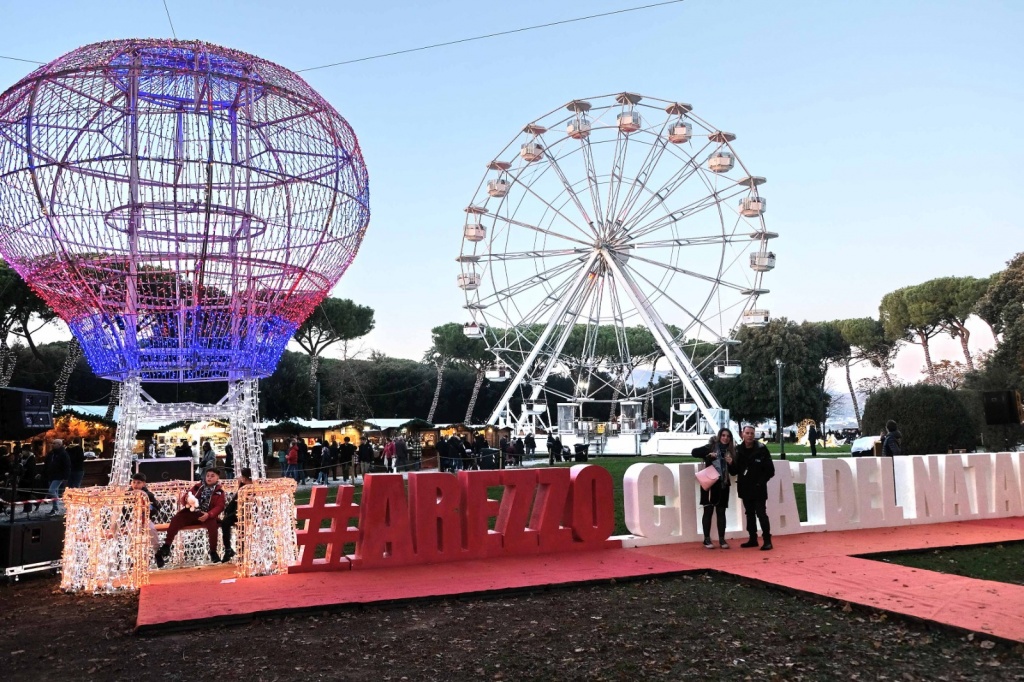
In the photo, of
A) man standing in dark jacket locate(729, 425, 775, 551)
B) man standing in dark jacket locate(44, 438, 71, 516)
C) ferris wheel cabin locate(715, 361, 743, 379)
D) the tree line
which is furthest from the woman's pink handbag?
the tree line

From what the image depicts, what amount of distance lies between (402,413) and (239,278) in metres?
52.9

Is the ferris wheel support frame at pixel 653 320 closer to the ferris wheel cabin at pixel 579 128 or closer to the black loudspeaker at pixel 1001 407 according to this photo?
the ferris wheel cabin at pixel 579 128

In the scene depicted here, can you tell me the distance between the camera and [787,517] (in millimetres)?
11508

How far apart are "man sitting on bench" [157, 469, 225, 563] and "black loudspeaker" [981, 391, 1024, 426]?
1199cm

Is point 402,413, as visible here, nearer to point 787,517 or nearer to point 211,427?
point 211,427

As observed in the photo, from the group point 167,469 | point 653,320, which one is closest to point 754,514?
point 167,469

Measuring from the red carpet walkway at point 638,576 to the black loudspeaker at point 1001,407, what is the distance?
378 cm

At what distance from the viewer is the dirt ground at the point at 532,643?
5641mm

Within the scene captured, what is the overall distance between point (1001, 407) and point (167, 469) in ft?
50.2

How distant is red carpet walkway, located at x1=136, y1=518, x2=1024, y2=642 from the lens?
7.06 metres

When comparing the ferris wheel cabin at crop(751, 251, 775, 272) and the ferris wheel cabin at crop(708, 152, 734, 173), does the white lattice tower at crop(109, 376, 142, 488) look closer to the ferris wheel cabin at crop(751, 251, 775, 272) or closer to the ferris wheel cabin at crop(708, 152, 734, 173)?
the ferris wheel cabin at crop(708, 152, 734, 173)

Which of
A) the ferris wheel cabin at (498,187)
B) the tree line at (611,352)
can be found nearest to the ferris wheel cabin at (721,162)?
the ferris wheel cabin at (498,187)

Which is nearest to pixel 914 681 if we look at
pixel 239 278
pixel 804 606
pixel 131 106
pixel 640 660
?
pixel 640 660

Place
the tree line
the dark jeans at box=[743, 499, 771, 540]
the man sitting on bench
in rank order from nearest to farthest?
the man sitting on bench
the dark jeans at box=[743, 499, 771, 540]
the tree line
